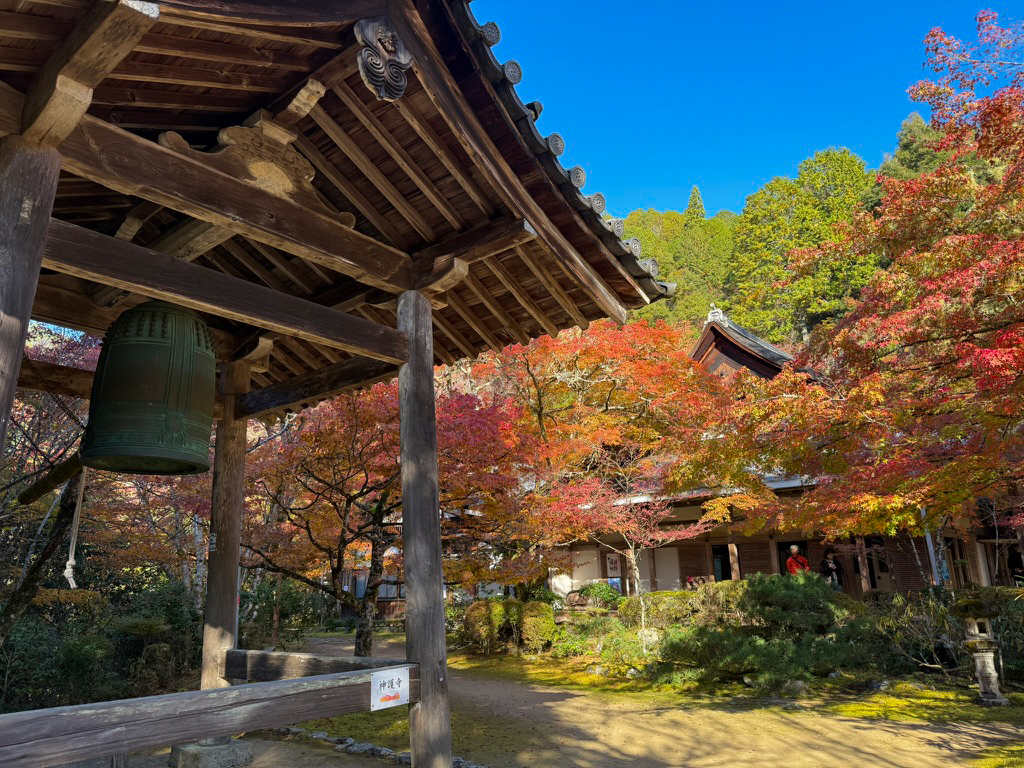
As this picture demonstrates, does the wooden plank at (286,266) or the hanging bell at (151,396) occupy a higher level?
the wooden plank at (286,266)

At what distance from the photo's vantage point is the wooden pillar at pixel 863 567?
14.4 m

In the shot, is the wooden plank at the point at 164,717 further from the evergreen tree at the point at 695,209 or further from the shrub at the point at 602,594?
the evergreen tree at the point at 695,209

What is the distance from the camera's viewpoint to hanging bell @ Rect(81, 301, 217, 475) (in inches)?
125

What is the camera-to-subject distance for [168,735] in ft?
7.65

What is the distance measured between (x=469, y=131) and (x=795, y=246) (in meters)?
30.7

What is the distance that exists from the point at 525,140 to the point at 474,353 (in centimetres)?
208

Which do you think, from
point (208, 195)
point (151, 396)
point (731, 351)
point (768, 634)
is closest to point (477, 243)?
point (208, 195)

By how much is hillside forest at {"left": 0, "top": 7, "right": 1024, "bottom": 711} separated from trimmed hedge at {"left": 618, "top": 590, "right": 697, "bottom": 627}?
3.41ft

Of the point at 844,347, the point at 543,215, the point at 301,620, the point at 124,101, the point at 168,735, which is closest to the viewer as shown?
the point at 168,735

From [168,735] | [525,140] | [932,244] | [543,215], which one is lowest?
[168,735]

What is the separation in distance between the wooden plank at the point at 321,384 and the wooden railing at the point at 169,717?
1.98m

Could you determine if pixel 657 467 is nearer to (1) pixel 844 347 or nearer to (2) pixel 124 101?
(1) pixel 844 347

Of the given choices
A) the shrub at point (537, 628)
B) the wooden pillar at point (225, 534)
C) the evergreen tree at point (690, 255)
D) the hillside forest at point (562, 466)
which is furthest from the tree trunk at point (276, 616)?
the evergreen tree at point (690, 255)

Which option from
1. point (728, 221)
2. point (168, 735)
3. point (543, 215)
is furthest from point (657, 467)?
point (728, 221)
